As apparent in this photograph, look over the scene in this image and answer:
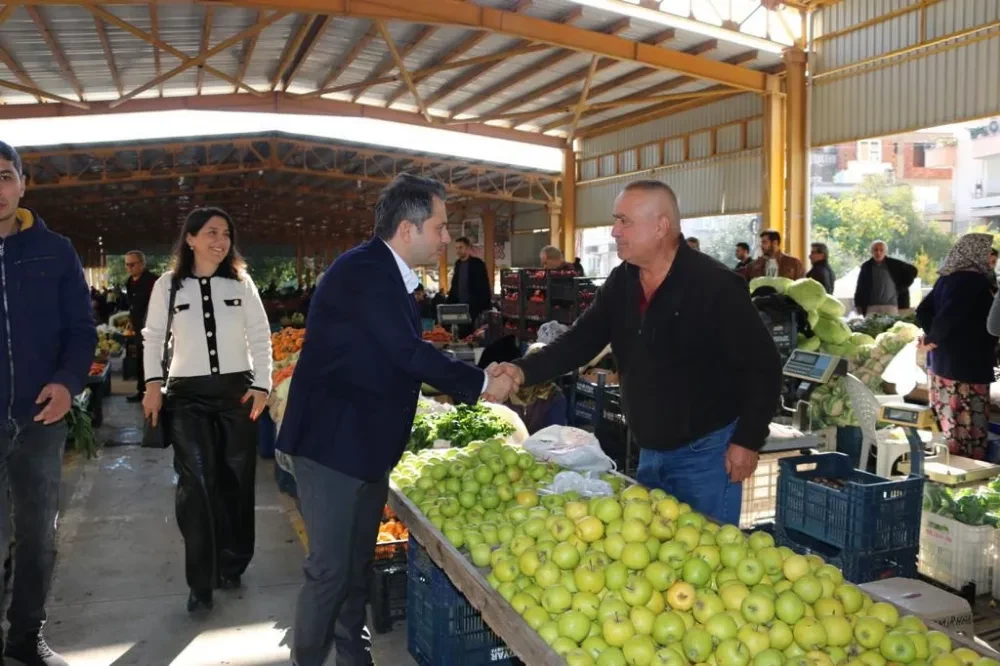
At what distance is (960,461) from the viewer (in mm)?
4566

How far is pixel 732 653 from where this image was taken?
1777mm

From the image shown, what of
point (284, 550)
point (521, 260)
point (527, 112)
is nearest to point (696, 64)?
point (527, 112)

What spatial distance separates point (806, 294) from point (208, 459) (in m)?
3.67

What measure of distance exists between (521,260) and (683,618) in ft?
79.5

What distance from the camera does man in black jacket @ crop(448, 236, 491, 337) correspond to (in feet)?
28.8

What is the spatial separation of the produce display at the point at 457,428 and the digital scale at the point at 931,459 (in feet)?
6.03

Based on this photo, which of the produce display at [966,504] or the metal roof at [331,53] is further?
the metal roof at [331,53]

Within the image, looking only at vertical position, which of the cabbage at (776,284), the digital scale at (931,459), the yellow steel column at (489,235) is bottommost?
the digital scale at (931,459)

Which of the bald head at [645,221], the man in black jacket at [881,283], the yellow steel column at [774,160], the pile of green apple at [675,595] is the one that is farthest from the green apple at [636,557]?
the yellow steel column at [774,160]

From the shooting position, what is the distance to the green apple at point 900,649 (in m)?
1.80

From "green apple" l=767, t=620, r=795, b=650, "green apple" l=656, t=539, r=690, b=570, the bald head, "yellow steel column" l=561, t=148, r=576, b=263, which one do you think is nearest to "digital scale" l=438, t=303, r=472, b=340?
the bald head

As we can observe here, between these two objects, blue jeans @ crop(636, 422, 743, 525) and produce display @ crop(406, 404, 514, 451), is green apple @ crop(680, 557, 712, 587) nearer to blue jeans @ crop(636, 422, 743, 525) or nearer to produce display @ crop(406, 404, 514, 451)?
blue jeans @ crop(636, 422, 743, 525)

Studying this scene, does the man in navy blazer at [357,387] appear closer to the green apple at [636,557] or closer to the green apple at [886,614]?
the green apple at [636,557]

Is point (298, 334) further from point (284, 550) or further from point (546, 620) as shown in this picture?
point (546, 620)
